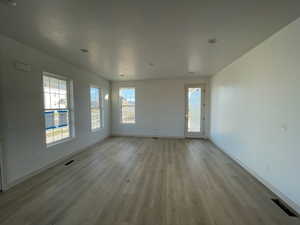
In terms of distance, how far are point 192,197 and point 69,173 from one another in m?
2.51

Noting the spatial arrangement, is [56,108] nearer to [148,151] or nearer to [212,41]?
[148,151]

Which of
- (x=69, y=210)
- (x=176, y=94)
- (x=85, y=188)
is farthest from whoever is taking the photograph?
(x=176, y=94)

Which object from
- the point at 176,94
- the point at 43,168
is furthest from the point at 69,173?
the point at 176,94

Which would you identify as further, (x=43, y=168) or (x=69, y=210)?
(x=43, y=168)

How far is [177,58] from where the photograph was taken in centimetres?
336

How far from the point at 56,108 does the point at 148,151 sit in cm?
282

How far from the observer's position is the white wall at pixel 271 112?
1.88 metres

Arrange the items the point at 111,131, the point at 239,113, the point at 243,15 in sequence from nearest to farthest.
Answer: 1. the point at 243,15
2. the point at 239,113
3. the point at 111,131

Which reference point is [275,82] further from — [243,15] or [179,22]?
[179,22]

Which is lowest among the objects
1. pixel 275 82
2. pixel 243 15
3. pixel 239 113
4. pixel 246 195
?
pixel 246 195

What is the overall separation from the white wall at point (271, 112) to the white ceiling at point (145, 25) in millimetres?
327

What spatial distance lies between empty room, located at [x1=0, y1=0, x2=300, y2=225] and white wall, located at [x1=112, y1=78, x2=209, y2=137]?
72.5 inches

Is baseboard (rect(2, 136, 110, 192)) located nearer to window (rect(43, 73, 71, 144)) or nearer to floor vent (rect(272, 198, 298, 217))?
window (rect(43, 73, 71, 144))

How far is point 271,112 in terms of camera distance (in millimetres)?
2283
